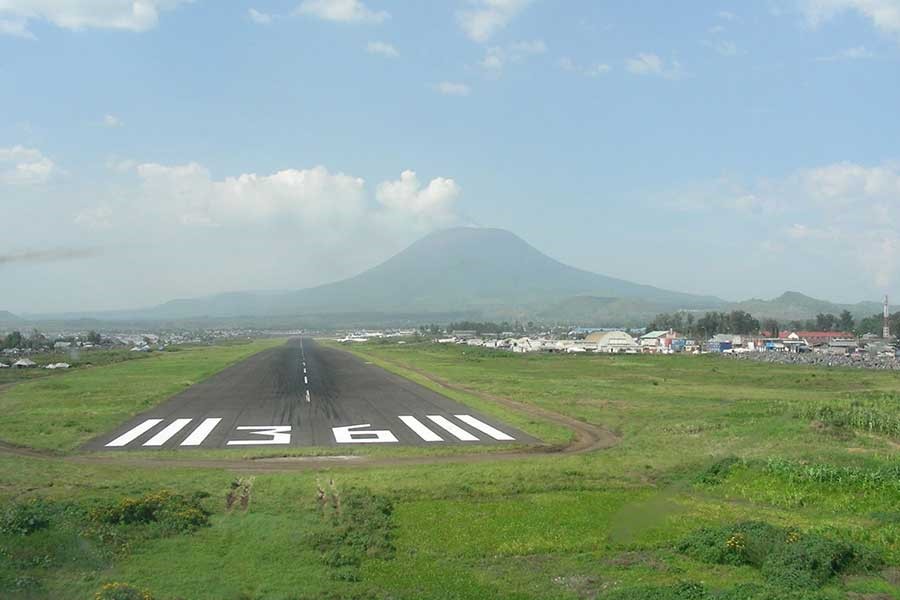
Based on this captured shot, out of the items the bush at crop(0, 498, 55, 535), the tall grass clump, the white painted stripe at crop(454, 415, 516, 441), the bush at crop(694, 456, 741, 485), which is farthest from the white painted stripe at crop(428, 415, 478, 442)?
the bush at crop(0, 498, 55, 535)

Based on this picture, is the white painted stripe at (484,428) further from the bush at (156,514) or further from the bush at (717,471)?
the bush at (156,514)

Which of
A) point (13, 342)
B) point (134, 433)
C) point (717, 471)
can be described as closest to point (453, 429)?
point (717, 471)

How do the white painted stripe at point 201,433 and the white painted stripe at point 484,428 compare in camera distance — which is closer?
the white painted stripe at point 201,433

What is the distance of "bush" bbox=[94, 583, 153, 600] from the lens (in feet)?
32.9

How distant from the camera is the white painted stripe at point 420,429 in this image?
87.9 ft

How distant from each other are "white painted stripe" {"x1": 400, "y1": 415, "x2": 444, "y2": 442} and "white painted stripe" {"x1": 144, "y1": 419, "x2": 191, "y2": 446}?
8.78 meters

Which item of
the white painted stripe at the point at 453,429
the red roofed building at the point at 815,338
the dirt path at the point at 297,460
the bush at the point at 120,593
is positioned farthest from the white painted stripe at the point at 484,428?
the red roofed building at the point at 815,338

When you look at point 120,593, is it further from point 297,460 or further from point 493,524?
point 297,460

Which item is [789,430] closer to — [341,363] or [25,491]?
[25,491]

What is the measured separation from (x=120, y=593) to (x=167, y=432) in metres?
19.1

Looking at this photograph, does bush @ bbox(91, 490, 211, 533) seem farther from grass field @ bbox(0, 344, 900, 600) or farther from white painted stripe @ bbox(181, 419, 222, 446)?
white painted stripe @ bbox(181, 419, 222, 446)

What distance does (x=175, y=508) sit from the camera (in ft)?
50.2

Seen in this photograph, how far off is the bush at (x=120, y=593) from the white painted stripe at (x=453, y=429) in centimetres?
1680

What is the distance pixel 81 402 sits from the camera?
37.8 m
